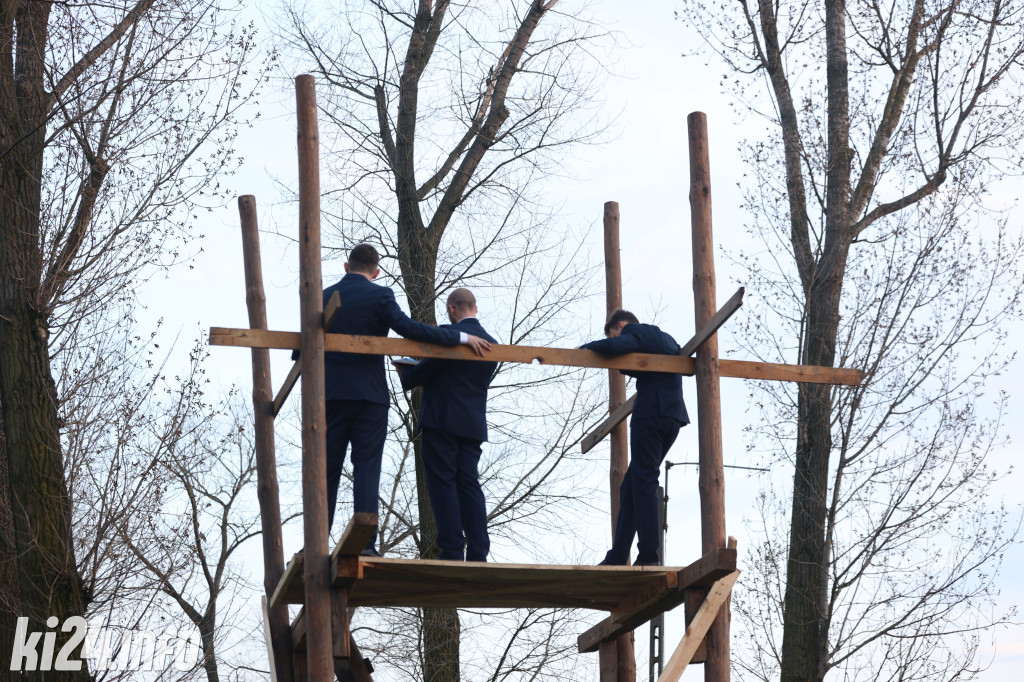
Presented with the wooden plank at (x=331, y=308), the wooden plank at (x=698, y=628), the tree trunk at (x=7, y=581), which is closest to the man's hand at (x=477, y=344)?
the wooden plank at (x=331, y=308)

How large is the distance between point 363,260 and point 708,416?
7.75 feet

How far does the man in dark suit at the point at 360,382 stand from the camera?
7535mm

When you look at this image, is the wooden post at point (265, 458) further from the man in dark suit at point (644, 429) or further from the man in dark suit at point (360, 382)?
the man in dark suit at point (644, 429)

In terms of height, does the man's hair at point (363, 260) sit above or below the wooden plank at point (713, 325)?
above

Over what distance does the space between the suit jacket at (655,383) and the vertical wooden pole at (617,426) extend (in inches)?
50.9

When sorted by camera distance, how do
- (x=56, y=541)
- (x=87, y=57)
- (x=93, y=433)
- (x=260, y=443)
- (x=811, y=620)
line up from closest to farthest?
(x=260, y=443)
(x=56, y=541)
(x=87, y=57)
(x=93, y=433)
(x=811, y=620)

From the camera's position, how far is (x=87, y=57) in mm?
11656

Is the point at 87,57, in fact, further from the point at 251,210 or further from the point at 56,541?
the point at 56,541

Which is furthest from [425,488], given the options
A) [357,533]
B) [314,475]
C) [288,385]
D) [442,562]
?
[357,533]

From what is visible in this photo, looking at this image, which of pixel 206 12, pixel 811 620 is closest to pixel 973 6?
pixel 811 620

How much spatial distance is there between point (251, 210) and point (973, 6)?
10.4 meters

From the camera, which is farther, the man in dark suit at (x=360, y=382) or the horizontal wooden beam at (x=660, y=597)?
the man in dark suit at (x=360, y=382)

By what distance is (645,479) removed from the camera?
787cm

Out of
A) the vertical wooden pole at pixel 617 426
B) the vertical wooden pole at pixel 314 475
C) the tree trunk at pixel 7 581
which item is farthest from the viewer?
the tree trunk at pixel 7 581
